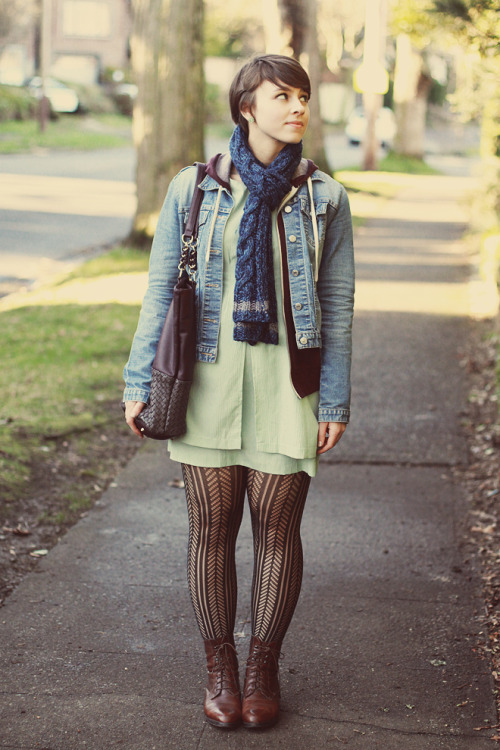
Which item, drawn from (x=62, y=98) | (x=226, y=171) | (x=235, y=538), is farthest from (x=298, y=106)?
(x=62, y=98)

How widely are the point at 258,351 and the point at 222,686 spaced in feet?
3.56

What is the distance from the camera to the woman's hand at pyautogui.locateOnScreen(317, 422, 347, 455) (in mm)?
3047

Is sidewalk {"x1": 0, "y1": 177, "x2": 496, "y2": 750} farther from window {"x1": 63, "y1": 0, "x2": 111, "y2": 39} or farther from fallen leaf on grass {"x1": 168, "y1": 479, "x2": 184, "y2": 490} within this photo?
window {"x1": 63, "y1": 0, "x2": 111, "y2": 39}

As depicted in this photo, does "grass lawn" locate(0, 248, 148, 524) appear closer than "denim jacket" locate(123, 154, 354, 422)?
No

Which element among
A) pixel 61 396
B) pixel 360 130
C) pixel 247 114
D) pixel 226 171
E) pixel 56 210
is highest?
pixel 247 114

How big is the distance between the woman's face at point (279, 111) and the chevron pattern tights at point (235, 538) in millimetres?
1014

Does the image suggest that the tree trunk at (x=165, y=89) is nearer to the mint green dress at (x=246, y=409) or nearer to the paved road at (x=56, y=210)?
the paved road at (x=56, y=210)

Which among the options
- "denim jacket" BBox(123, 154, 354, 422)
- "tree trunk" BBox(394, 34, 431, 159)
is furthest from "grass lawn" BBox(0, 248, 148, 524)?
"tree trunk" BBox(394, 34, 431, 159)

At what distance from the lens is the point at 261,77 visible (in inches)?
112

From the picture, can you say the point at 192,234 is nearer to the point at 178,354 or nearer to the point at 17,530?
the point at 178,354

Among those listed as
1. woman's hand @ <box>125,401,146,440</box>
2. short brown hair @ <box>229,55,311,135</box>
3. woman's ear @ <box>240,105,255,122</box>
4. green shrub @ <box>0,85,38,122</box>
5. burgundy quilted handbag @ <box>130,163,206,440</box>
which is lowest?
green shrub @ <box>0,85,38,122</box>

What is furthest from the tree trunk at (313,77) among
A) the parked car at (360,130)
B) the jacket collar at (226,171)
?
the parked car at (360,130)

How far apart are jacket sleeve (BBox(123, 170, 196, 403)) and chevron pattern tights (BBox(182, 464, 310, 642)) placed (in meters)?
0.31

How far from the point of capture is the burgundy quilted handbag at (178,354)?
115 inches
